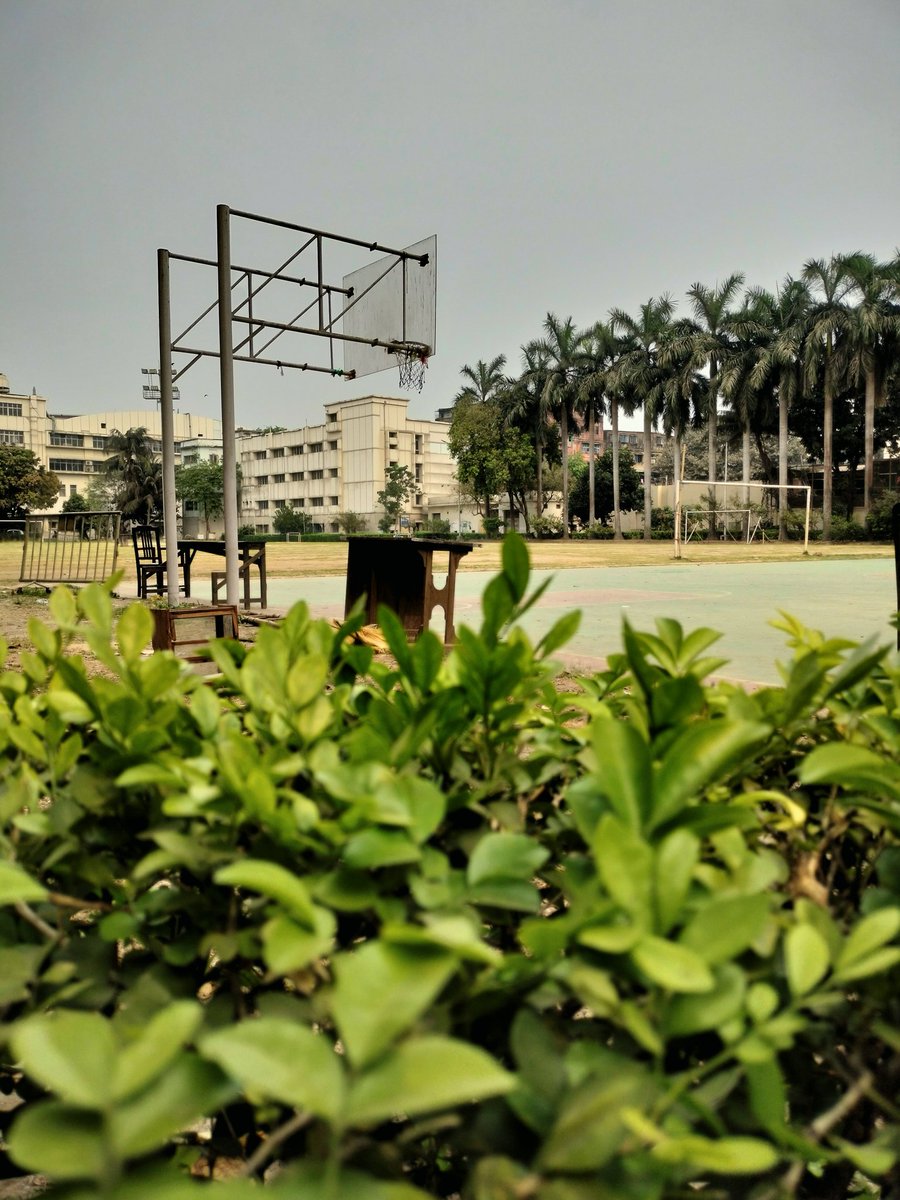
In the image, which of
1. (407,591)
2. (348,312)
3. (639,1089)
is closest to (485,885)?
(639,1089)

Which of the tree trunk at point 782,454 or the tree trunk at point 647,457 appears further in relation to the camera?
the tree trunk at point 647,457

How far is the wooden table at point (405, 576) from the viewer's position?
22.1 feet

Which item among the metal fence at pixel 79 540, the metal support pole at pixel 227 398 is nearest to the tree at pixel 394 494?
the metal fence at pixel 79 540

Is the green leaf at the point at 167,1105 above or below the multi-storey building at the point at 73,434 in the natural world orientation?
below

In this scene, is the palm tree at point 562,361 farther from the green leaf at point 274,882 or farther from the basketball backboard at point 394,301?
the green leaf at point 274,882

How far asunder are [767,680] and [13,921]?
5.57m

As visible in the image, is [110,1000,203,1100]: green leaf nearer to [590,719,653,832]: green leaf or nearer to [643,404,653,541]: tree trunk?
[590,719,653,832]: green leaf

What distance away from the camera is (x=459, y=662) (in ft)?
2.16

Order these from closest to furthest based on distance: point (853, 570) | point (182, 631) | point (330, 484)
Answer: point (182, 631), point (853, 570), point (330, 484)

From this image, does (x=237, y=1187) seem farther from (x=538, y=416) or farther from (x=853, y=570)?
(x=538, y=416)

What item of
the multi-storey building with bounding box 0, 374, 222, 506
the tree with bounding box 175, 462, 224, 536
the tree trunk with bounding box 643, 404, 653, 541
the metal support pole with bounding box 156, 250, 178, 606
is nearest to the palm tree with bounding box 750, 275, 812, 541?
the tree trunk with bounding box 643, 404, 653, 541

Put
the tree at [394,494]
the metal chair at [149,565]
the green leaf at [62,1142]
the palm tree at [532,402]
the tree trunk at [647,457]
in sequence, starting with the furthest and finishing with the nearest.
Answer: the tree at [394,494]
the palm tree at [532,402]
the tree trunk at [647,457]
the metal chair at [149,565]
the green leaf at [62,1142]

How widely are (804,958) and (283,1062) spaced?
251mm

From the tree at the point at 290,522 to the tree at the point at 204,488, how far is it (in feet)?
18.0
